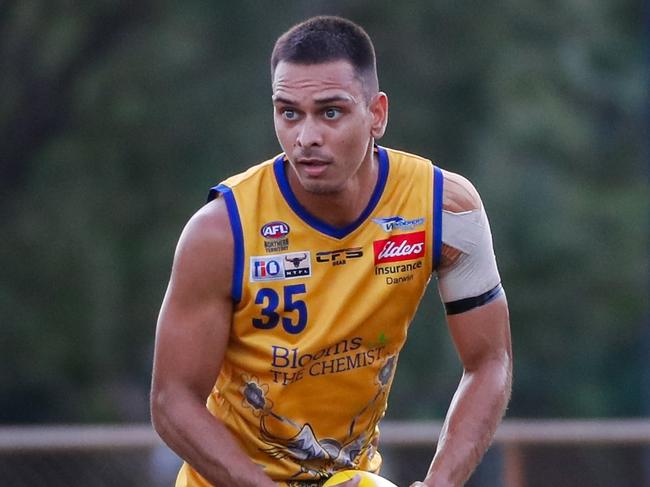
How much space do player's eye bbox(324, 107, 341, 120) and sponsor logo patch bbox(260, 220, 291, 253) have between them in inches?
15.6

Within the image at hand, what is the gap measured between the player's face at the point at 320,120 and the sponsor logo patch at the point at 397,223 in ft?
0.79

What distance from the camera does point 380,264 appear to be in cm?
469

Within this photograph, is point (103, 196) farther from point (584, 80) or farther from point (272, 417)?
point (272, 417)

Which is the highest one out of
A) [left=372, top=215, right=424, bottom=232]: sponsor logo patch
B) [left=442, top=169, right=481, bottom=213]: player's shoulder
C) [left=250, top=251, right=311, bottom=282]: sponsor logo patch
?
[left=442, top=169, right=481, bottom=213]: player's shoulder

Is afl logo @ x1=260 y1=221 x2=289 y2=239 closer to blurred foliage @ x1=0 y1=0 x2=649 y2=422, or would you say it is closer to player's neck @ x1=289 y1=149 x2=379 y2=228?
player's neck @ x1=289 y1=149 x2=379 y2=228

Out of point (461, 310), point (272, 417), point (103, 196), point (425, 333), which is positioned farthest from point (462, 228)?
point (103, 196)

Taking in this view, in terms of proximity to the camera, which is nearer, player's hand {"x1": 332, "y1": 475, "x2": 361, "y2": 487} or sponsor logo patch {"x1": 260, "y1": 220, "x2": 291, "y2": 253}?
player's hand {"x1": 332, "y1": 475, "x2": 361, "y2": 487}

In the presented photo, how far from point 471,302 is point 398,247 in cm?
31

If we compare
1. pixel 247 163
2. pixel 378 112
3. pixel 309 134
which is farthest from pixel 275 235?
pixel 247 163

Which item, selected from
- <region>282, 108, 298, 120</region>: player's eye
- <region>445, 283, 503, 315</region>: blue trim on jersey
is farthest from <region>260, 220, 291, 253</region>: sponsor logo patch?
<region>445, 283, 503, 315</region>: blue trim on jersey

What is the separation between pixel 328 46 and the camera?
4531mm

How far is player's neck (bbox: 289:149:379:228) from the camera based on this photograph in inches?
183

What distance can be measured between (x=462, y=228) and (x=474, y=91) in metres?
16.7

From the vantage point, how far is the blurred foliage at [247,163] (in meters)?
19.8
